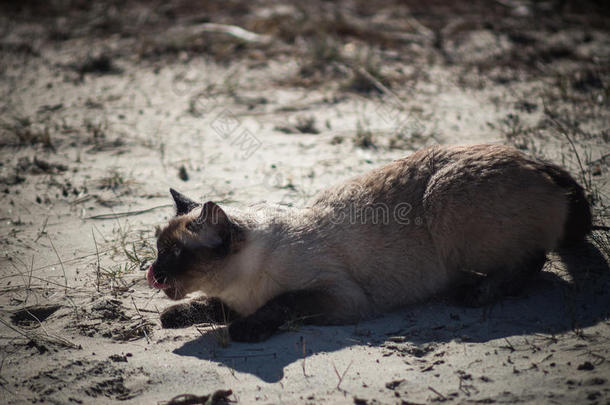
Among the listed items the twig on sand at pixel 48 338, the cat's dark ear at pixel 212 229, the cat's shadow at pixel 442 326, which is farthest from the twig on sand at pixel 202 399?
the cat's dark ear at pixel 212 229

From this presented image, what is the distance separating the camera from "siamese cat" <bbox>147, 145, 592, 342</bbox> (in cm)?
392

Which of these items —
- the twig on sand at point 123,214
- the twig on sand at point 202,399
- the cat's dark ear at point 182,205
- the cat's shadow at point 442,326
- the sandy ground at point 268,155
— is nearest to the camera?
the twig on sand at point 202,399

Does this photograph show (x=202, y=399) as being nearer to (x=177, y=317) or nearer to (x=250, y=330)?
(x=250, y=330)

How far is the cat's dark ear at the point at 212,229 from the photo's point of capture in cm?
389

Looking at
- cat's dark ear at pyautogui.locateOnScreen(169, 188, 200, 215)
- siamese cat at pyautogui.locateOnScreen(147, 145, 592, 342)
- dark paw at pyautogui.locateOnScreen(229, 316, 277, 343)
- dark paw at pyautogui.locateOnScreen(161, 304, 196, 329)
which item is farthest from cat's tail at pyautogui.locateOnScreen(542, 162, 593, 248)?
dark paw at pyautogui.locateOnScreen(161, 304, 196, 329)

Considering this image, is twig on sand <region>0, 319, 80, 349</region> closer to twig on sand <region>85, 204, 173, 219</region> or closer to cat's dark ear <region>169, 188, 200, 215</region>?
cat's dark ear <region>169, 188, 200, 215</region>

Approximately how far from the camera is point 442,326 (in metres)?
3.71

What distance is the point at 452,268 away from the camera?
4156mm

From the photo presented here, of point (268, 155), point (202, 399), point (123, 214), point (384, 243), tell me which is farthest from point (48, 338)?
point (268, 155)

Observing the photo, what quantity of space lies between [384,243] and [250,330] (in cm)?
122

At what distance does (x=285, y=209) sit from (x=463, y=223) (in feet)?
4.65

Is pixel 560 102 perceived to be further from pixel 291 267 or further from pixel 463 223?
pixel 291 267

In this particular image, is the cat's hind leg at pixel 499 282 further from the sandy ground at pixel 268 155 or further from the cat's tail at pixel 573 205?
the cat's tail at pixel 573 205

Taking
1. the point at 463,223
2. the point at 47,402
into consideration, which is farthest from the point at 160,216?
the point at 463,223
